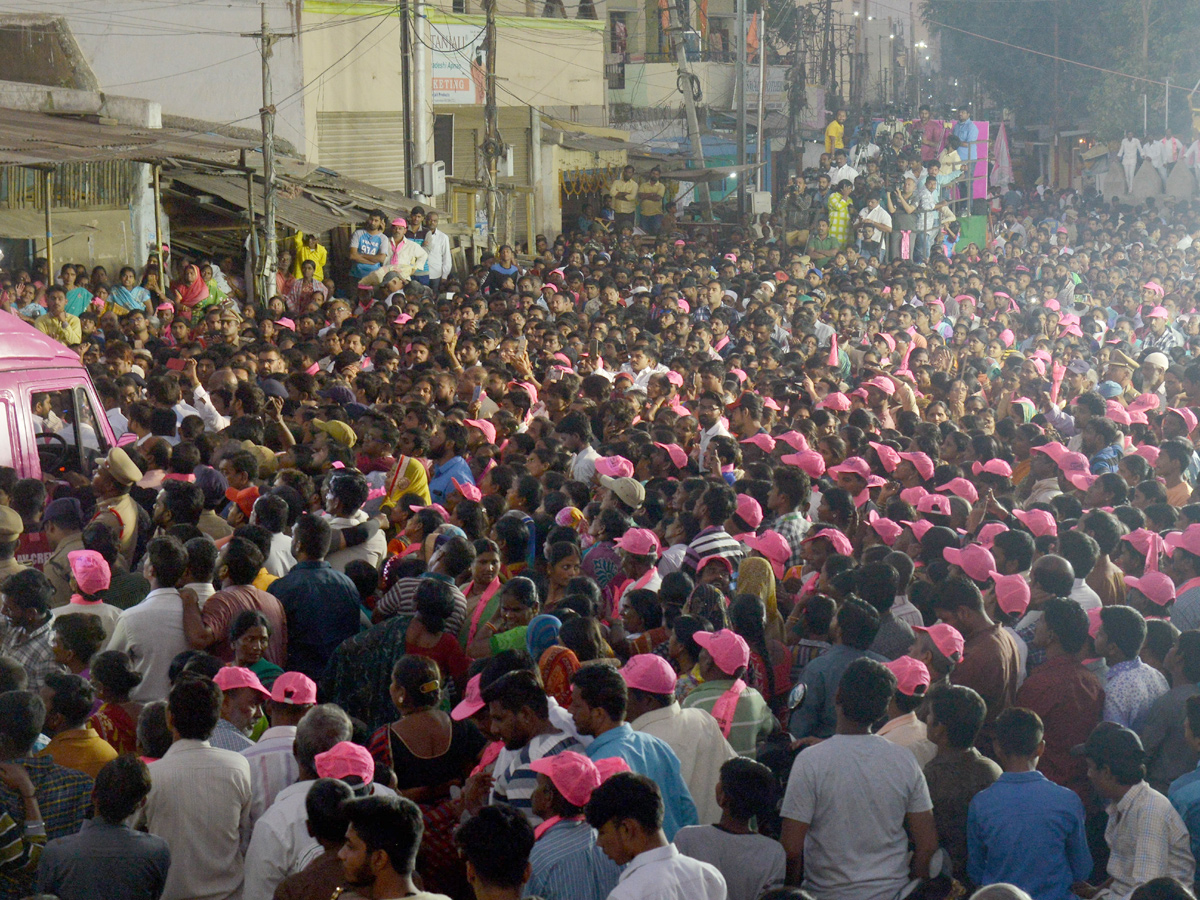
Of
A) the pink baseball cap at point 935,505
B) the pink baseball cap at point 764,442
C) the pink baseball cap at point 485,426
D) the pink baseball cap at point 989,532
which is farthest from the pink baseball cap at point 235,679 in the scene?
the pink baseball cap at point 764,442

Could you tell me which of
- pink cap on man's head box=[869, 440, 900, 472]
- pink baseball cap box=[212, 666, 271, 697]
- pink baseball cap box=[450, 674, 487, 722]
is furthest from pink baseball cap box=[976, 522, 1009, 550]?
pink baseball cap box=[212, 666, 271, 697]

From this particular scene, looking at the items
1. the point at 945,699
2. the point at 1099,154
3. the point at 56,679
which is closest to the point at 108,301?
the point at 56,679

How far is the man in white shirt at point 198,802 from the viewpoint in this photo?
14.2 ft

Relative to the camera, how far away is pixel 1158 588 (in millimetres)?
6613

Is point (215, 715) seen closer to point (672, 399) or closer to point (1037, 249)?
point (672, 399)

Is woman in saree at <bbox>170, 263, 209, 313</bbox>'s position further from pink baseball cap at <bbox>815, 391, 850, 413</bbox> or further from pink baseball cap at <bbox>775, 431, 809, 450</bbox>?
pink baseball cap at <bbox>775, 431, 809, 450</bbox>

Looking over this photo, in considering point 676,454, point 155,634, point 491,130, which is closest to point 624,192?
point 491,130

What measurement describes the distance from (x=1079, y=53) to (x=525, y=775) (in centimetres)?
4465

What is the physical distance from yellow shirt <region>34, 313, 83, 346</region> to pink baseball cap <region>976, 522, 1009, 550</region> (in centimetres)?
871

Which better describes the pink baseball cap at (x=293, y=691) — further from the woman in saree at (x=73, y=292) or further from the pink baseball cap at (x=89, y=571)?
the woman in saree at (x=73, y=292)

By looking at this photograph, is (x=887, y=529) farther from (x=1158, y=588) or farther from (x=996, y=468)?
(x=996, y=468)

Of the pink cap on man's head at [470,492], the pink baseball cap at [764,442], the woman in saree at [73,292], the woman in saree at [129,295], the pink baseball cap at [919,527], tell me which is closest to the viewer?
the pink baseball cap at [919,527]

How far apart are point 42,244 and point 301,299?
3.17 m

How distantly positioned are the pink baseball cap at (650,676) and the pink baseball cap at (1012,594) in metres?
2.39
